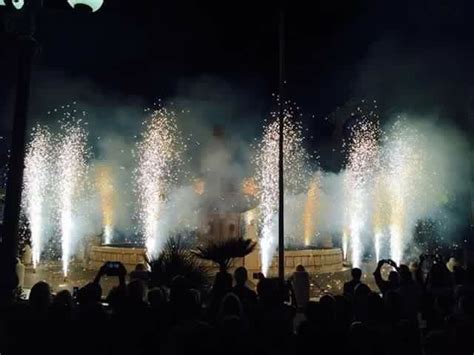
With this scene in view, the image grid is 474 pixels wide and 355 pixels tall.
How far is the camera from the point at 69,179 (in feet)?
119

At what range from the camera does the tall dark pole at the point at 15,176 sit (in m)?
5.14

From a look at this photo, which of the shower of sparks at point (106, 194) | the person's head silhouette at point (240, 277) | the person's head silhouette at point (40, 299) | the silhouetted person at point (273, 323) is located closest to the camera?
the silhouetted person at point (273, 323)

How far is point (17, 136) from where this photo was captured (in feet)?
18.1

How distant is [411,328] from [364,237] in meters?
36.6

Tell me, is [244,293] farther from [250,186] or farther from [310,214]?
[310,214]

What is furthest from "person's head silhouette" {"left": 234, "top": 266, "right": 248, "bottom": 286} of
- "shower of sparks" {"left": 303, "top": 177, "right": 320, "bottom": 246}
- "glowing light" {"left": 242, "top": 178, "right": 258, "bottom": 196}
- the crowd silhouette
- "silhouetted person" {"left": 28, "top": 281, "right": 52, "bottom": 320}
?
"shower of sparks" {"left": 303, "top": 177, "right": 320, "bottom": 246}

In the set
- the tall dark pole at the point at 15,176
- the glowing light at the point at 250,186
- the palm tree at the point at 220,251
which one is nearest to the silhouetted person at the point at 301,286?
the palm tree at the point at 220,251

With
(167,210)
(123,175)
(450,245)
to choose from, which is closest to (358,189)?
(450,245)

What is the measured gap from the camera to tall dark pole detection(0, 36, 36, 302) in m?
5.14

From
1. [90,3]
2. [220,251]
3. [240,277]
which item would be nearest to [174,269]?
[220,251]

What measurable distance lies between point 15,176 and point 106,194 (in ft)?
123

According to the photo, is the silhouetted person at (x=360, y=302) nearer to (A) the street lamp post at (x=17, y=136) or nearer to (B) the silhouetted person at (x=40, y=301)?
(B) the silhouetted person at (x=40, y=301)

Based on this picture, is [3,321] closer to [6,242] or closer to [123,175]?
[6,242]

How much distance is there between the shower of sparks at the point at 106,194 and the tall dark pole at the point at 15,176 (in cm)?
3557
